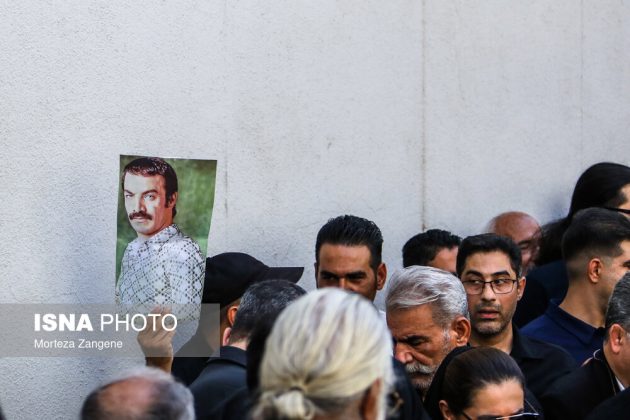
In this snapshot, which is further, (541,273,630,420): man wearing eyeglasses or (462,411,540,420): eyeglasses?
(541,273,630,420): man wearing eyeglasses

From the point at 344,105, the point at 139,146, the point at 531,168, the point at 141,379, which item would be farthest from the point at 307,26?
the point at 141,379

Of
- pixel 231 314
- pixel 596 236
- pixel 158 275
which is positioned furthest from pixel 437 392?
pixel 596 236

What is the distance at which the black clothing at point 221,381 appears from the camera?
394 cm

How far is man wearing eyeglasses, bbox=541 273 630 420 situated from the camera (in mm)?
4309

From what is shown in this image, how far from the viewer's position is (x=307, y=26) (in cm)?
661

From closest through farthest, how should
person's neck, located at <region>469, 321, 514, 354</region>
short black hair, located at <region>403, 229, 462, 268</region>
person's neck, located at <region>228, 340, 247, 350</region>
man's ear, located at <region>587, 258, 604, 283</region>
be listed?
person's neck, located at <region>228, 340, 247, 350</region>
person's neck, located at <region>469, 321, 514, 354</region>
man's ear, located at <region>587, 258, 604, 283</region>
short black hair, located at <region>403, 229, 462, 268</region>

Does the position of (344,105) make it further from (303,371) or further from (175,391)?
(303,371)

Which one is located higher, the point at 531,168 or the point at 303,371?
the point at 531,168

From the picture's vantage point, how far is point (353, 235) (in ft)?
18.6

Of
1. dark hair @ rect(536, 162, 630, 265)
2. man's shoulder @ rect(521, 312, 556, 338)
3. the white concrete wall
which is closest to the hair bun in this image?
the white concrete wall

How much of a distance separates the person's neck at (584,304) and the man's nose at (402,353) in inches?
56.9

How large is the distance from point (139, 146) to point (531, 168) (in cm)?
378

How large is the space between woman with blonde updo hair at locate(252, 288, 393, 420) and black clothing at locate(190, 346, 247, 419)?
1388 millimetres

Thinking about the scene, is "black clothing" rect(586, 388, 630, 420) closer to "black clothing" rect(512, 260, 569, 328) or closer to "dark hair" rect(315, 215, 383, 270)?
"dark hair" rect(315, 215, 383, 270)
